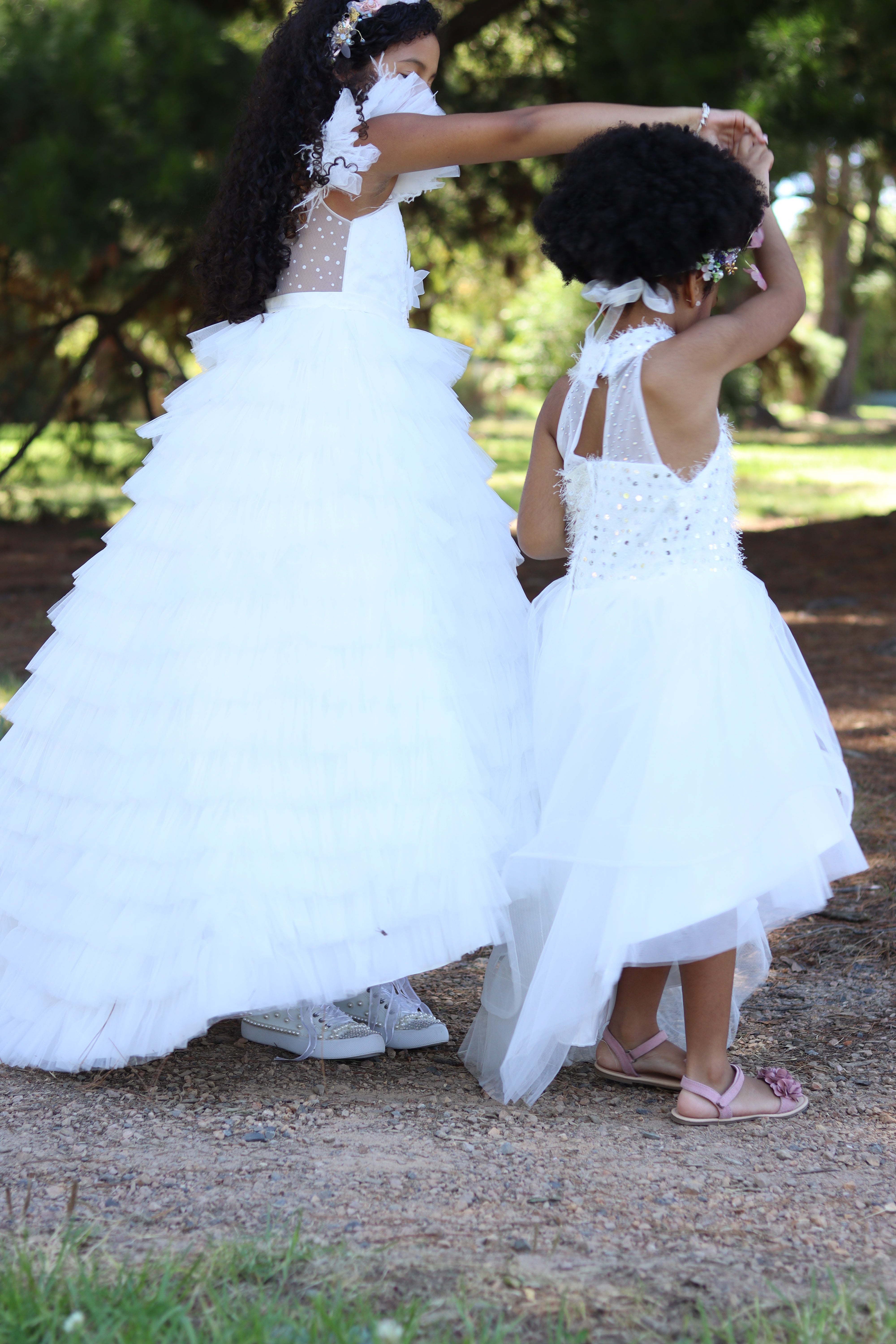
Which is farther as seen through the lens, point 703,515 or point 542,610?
point 542,610

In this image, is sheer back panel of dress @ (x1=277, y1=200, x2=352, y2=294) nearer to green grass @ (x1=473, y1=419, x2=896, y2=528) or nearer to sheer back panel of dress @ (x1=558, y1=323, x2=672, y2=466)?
sheer back panel of dress @ (x1=558, y1=323, x2=672, y2=466)

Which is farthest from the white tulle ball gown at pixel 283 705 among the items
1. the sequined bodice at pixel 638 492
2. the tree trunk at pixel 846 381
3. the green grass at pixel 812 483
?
the tree trunk at pixel 846 381

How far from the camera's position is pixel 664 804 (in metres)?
1.99

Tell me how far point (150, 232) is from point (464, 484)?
13.7ft

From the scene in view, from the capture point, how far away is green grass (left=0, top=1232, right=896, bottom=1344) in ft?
4.57

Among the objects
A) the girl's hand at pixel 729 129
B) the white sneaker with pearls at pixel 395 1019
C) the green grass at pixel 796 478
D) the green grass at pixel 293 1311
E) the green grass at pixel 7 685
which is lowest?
the green grass at pixel 796 478

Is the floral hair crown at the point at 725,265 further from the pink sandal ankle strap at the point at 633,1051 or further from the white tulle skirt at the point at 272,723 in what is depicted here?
the pink sandal ankle strap at the point at 633,1051

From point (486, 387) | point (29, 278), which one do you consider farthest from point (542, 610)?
point (486, 387)

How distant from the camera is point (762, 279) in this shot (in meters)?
2.12

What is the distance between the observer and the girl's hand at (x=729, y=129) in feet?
7.20

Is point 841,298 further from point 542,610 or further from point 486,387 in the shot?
point 542,610
